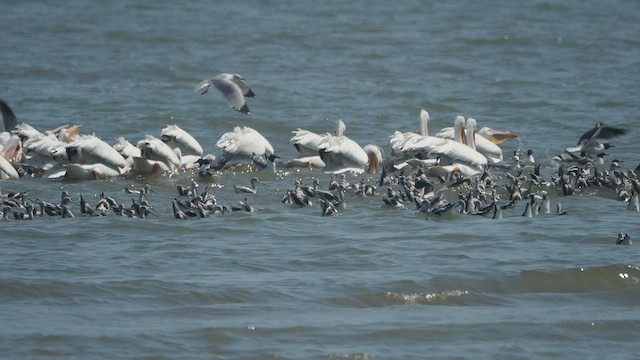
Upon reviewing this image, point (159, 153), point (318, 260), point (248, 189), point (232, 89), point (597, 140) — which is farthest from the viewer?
point (232, 89)

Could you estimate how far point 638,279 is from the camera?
8.67 metres

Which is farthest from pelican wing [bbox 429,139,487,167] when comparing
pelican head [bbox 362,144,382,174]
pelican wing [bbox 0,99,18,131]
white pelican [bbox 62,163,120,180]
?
pelican wing [bbox 0,99,18,131]

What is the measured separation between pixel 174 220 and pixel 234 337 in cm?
316

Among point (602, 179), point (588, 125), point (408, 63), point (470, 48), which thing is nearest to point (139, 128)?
point (588, 125)

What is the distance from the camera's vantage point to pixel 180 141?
13531 millimetres

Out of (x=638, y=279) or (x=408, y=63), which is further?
(x=408, y=63)

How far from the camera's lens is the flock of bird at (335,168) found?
35.2ft

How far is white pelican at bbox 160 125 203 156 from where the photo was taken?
1352 centimetres

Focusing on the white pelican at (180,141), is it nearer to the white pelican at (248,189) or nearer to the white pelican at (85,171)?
the white pelican at (85,171)

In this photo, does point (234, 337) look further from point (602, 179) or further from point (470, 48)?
point (470, 48)

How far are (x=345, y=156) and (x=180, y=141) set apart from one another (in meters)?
1.83

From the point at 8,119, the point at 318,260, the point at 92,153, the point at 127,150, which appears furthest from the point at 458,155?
the point at 8,119

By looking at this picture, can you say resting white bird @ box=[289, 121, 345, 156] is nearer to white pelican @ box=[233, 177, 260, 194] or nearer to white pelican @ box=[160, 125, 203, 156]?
white pelican @ box=[160, 125, 203, 156]

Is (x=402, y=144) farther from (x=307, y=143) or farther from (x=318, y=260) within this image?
(x=318, y=260)
